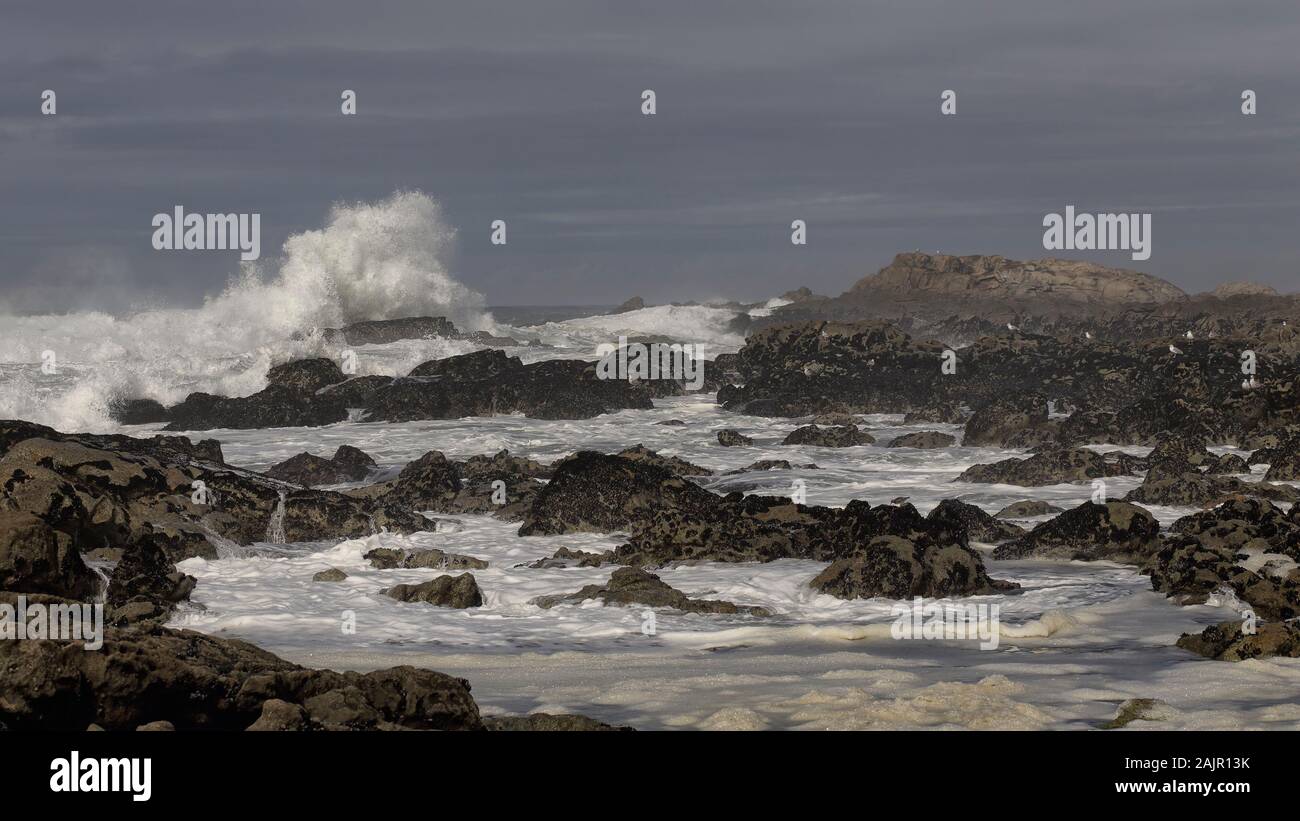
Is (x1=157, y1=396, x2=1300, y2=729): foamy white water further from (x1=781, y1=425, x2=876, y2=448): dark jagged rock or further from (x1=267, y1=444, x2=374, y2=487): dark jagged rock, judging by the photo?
(x1=781, y1=425, x2=876, y2=448): dark jagged rock

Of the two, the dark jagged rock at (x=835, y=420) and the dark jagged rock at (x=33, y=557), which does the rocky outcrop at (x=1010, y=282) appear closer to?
the dark jagged rock at (x=835, y=420)

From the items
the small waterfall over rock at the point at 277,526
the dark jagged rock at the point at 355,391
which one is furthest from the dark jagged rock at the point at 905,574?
the dark jagged rock at the point at 355,391

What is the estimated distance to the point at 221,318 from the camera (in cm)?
4100

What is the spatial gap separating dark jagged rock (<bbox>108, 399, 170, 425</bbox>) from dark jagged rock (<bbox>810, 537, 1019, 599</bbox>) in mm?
21930

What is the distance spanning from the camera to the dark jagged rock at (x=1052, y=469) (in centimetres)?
1906

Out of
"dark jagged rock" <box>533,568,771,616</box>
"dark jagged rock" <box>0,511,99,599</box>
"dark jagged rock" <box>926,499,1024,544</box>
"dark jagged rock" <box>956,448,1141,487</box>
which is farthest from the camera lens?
"dark jagged rock" <box>956,448,1141,487</box>

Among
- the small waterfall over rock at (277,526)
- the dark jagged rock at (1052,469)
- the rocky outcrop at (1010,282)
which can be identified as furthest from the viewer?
the rocky outcrop at (1010,282)

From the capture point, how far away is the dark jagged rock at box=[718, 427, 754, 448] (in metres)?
24.9

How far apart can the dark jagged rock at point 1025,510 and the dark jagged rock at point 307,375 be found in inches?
744

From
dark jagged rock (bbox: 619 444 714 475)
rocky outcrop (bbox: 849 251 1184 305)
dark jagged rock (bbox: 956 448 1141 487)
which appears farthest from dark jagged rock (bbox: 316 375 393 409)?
rocky outcrop (bbox: 849 251 1184 305)

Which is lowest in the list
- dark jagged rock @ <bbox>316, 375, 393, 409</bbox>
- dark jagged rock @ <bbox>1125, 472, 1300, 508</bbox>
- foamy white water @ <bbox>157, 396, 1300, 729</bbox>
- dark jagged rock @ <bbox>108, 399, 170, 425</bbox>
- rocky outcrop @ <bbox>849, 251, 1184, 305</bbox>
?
foamy white water @ <bbox>157, 396, 1300, 729</bbox>
